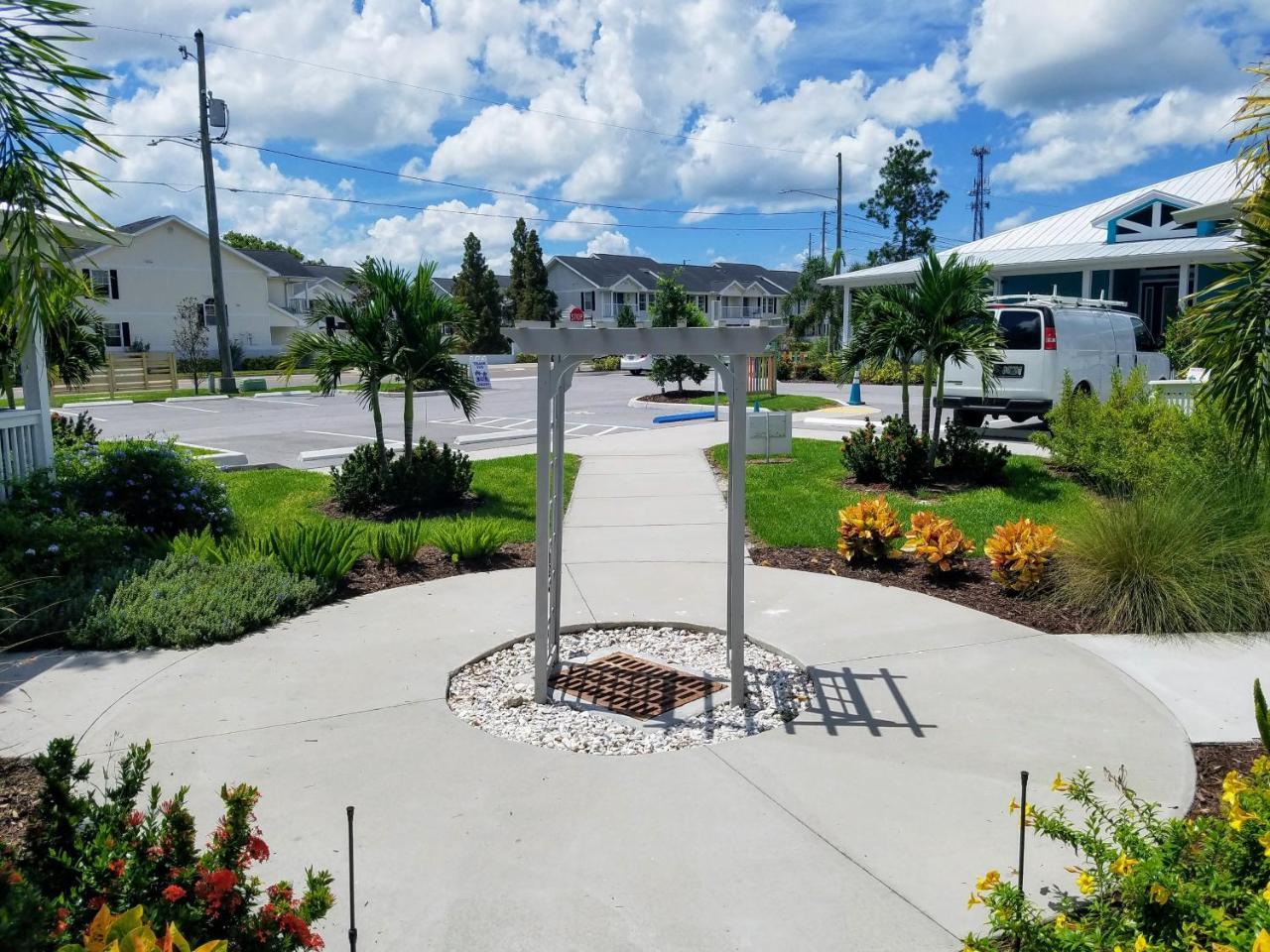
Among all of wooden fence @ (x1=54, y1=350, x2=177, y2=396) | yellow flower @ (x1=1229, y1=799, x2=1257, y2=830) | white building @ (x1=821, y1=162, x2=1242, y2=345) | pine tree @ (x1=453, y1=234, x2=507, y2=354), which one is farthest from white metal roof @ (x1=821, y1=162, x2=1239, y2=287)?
pine tree @ (x1=453, y1=234, x2=507, y2=354)

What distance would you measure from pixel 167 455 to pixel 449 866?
6612 millimetres

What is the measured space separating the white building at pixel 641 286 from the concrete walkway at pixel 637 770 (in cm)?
6178

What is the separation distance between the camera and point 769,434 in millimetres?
14266

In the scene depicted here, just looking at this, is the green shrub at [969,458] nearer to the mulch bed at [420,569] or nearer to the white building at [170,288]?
the mulch bed at [420,569]

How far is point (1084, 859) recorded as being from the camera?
372 centimetres

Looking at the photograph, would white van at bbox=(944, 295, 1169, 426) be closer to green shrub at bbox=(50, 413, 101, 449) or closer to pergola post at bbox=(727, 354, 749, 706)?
pergola post at bbox=(727, 354, 749, 706)

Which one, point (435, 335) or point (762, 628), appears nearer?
point (762, 628)

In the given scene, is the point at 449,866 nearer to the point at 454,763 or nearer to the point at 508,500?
the point at 454,763

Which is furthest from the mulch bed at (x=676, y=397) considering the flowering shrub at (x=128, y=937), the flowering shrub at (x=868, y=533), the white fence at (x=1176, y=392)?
the flowering shrub at (x=128, y=937)

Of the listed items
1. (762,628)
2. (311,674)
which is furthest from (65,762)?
(762,628)

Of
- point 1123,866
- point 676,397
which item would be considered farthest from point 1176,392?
point 676,397

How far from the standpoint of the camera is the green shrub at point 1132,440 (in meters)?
8.83

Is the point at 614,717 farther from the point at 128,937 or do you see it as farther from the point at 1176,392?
the point at 1176,392

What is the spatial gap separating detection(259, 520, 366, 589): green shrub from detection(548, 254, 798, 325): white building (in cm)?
6063
